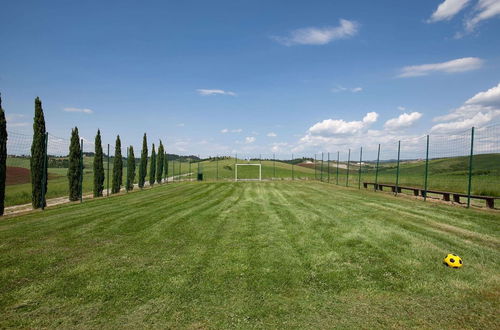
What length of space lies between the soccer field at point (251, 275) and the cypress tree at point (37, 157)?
684cm

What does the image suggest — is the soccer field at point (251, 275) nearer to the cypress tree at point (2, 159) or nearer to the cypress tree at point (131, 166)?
the cypress tree at point (2, 159)

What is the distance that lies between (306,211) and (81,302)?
7.88 m

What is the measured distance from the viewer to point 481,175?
1889 centimetres

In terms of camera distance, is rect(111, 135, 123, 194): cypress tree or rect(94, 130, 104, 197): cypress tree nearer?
rect(94, 130, 104, 197): cypress tree

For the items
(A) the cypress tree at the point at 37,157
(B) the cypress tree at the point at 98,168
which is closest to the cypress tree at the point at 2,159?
(A) the cypress tree at the point at 37,157

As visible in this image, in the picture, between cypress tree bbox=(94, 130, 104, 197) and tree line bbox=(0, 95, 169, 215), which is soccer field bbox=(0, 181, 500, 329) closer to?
tree line bbox=(0, 95, 169, 215)

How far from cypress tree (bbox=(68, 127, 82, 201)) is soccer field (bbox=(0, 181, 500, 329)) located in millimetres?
10074

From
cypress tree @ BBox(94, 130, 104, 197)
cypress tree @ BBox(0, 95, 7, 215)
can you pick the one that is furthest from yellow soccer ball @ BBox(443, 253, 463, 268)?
cypress tree @ BBox(94, 130, 104, 197)

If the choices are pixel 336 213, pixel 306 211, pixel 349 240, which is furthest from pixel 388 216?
pixel 349 240

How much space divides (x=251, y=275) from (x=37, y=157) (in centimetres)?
1464

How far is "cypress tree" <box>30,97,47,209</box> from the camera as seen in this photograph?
45.0 ft

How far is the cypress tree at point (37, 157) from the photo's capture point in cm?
1370

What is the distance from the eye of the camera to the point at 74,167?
1762 centimetres

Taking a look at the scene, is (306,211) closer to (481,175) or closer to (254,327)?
(254,327)
